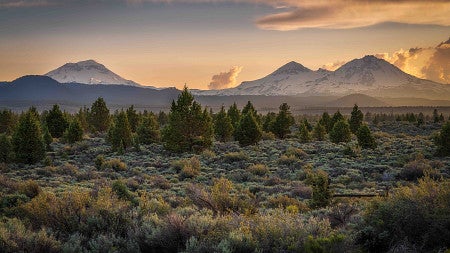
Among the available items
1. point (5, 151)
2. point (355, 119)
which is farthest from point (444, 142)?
point (5, 151)

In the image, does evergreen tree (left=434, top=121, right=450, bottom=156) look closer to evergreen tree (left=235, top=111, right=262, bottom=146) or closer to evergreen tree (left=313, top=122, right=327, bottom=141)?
evergreen tree (left=235, top=111, right=262, bottom=146)

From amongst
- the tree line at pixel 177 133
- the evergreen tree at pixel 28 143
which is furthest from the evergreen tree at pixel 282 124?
the evergreen tree at pixel 28 143

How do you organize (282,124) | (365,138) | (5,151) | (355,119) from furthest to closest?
1. (355,119)
2. (282,124)
3. (365,138)
4. (5,151)

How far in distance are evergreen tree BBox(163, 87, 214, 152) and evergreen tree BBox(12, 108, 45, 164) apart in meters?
11.4

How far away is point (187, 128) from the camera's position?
3866 centimetres

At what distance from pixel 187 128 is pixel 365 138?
56.7ft

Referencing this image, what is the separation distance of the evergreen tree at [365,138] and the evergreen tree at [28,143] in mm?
28503

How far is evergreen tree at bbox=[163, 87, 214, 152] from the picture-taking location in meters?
37.9

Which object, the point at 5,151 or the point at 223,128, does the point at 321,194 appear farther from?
the point at 223,128

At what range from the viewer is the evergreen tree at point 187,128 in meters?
37.9

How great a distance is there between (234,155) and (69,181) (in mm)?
14146

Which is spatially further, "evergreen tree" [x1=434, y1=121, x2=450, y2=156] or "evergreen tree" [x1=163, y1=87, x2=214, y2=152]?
"evergreen tree" [x1=163, y1=87, x2=214, y2=152]

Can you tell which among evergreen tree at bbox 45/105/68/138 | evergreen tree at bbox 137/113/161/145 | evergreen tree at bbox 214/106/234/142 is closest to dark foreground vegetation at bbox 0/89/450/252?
evergreen tree at bbox 137/113/161/145

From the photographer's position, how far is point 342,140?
150 feet
